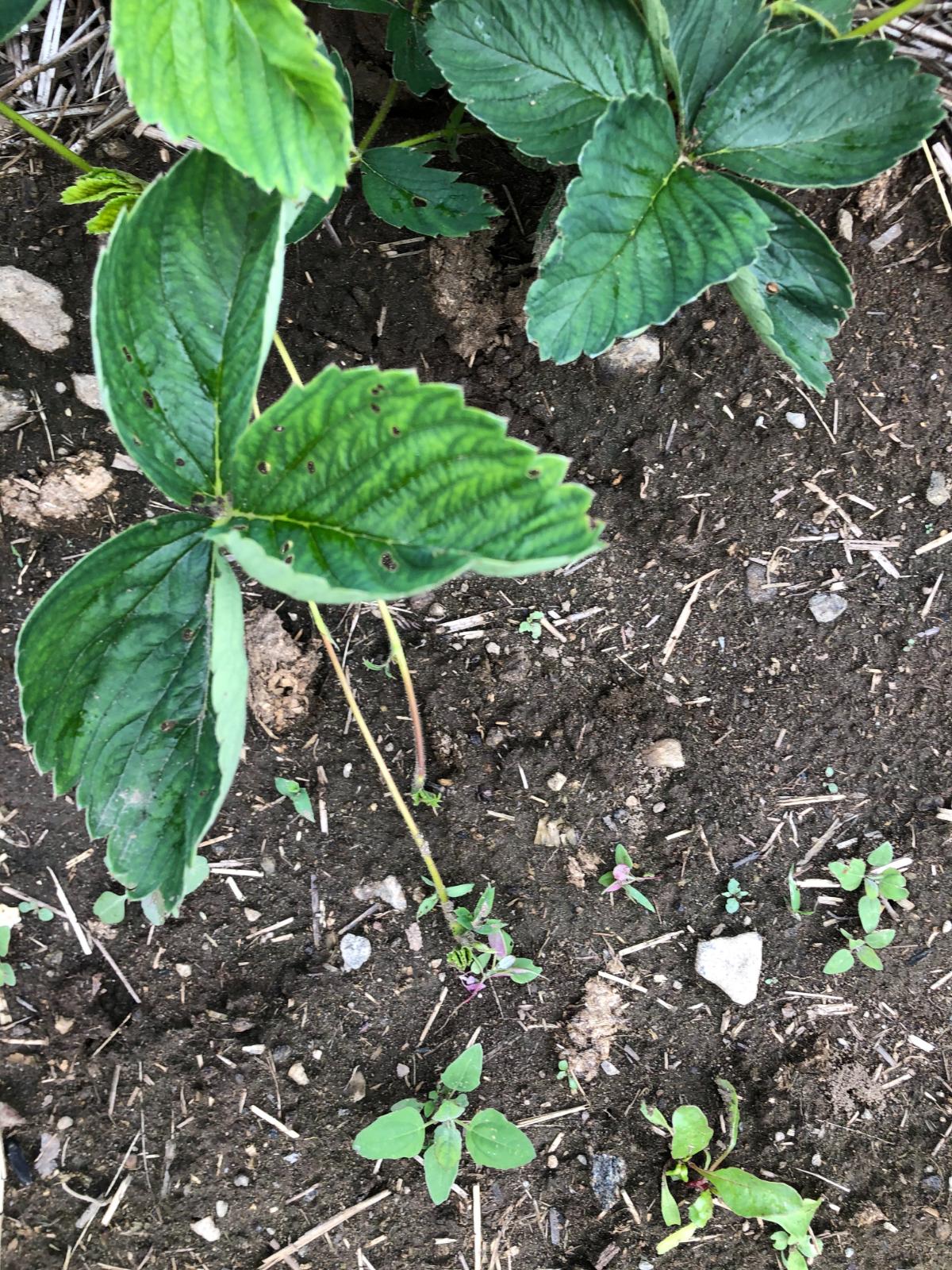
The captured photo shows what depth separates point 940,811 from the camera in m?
1.71

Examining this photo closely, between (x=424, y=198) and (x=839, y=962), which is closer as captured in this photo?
(x=424, y=198)

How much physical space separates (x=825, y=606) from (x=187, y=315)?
1240 millimetres

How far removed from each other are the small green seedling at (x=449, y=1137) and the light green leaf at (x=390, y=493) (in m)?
1.05

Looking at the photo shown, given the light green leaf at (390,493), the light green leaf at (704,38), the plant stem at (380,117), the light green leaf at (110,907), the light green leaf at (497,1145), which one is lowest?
the light green leaf at (497,1145)

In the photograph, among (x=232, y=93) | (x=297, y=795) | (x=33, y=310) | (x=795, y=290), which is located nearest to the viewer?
(x=232, y=93)

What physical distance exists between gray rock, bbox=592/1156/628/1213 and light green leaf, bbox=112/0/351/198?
169cm

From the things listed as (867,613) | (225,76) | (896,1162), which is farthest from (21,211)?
(896,1162)

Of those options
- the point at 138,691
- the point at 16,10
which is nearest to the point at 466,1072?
the point at 138,691

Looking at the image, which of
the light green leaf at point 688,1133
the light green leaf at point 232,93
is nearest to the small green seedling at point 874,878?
the light green leaf at point 688,1133

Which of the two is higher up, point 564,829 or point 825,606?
point 825,606

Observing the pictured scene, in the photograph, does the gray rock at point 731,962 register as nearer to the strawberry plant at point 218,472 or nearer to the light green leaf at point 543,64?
the strawberry plant at point 218,472

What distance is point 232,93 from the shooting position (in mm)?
932

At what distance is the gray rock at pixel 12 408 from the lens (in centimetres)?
152

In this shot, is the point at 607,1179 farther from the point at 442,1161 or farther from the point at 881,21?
the point at 881,21
